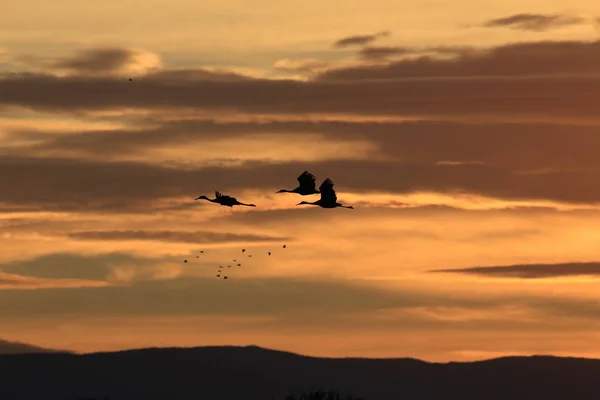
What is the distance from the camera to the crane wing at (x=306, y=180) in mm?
162000

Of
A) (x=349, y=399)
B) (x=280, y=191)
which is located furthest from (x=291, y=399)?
(x=280, y=191)

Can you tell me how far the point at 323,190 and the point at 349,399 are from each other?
36.6 metres

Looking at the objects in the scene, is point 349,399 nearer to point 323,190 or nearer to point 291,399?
point 291,399

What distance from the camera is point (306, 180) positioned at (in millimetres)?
162500

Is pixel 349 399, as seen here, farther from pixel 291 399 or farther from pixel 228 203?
pixel 228 203

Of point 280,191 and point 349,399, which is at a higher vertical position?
point 280,191

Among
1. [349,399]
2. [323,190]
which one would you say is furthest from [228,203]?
[349,399]

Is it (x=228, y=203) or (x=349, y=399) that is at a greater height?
(x=228, y=203)

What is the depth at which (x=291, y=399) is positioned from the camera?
648 feet

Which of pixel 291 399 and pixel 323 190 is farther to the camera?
pixel 291 399

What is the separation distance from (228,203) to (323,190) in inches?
290

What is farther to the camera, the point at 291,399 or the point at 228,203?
the point at 291,399

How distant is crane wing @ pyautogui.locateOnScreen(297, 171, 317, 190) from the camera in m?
162

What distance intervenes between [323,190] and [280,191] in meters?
9.03
